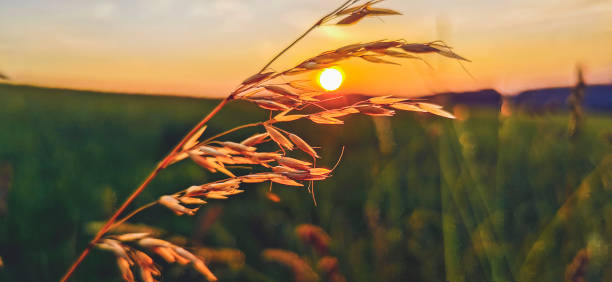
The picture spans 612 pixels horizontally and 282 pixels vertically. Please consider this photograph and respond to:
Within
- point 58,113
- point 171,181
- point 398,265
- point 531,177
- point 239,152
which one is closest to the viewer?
point 239,152

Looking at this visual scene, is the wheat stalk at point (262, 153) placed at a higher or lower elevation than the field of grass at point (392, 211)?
higher

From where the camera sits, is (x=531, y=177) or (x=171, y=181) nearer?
(x=531, y=177)

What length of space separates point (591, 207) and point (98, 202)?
51.2 inches

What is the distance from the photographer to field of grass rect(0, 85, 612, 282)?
2.83ft

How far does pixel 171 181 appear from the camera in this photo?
2.06 m

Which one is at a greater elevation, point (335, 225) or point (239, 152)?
point (239, 152)

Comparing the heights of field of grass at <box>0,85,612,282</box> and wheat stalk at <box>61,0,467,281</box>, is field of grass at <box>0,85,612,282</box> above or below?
below

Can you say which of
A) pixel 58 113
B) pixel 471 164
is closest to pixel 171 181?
pixel 471 164

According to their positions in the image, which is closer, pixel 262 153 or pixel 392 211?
pixel 262 153

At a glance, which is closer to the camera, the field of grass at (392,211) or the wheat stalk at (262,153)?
the wheat stalk at (262,153)

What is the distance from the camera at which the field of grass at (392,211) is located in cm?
86

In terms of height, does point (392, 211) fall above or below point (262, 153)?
below

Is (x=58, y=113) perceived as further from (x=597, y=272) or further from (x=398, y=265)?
(x=597, y=272)

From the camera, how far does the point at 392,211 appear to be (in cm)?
113
